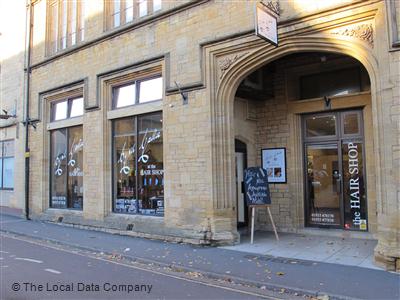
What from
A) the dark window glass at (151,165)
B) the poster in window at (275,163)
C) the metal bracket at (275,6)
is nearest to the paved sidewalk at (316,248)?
the poster in window at (275,163)

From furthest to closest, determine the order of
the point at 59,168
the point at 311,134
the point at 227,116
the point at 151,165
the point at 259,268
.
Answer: the point at 59,168, the point at 151,165, the point at 311,134, the point at 227,116, the point at 259,268

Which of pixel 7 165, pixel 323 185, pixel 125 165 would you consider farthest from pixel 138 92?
pixel 7 165

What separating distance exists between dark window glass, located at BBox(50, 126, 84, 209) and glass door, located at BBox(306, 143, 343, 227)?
24.7ft

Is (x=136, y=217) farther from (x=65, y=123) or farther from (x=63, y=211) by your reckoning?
(x=65, y=123)

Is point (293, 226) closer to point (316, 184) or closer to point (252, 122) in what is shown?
point (316, 184)

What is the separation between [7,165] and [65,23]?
696 centimetres

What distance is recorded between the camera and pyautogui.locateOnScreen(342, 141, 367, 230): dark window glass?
1005 centimetres

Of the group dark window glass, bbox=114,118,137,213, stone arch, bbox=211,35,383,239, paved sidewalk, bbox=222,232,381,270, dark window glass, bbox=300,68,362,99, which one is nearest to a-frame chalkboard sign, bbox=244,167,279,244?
stone arch, bbox=211,35,383,239

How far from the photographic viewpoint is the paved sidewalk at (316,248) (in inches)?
315

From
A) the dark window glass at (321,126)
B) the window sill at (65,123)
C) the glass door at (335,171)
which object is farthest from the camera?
the window sill at (65,123)

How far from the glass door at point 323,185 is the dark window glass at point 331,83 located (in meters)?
1.41

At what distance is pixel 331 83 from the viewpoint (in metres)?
10.8

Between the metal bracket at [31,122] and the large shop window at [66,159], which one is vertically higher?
the metal bracket at [31,122]

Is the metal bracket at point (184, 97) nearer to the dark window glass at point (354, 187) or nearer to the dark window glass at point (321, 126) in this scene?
the dark window glass at point (321, 126)
